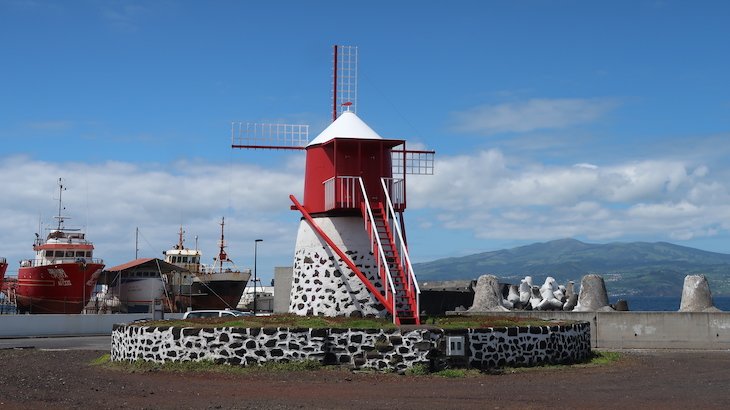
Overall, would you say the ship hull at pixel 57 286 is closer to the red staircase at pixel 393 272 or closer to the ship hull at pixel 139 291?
the ship hull at pixel 139 291

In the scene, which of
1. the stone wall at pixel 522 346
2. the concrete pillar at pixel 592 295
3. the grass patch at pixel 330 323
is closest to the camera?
the stone wall at pixel 522 346

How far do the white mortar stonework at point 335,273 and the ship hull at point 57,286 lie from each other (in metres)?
44.5

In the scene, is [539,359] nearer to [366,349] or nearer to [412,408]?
[366,349]

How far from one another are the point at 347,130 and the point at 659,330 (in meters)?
12.7

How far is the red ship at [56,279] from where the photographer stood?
222 ft

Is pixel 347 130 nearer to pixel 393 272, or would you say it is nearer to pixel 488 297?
pixel 393 272

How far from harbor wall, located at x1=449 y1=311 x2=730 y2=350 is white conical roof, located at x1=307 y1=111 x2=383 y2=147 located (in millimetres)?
7384

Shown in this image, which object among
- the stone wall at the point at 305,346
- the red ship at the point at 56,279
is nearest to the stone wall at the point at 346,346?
the stone wall at the point at 305,346

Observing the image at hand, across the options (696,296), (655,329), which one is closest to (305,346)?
(655,329)

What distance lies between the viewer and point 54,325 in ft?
142

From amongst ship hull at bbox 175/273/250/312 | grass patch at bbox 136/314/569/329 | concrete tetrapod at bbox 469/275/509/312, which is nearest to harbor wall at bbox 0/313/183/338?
concrete tetrapod at bbox 469/275/509/312

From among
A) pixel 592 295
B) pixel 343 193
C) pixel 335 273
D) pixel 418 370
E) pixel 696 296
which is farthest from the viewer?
pixel 592 295

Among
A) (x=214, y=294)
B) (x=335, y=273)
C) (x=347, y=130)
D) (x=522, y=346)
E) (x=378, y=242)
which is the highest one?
(x=347, y=130)

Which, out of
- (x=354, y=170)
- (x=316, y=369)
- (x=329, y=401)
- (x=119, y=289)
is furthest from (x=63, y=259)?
(x=329, y=401)
